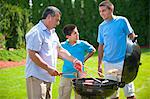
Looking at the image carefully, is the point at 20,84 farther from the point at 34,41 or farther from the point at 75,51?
the point at 34,41

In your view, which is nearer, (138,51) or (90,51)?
(138,51)

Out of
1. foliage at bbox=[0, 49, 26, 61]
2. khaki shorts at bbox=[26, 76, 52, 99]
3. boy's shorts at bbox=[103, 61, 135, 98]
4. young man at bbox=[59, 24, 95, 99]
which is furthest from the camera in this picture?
foliage at bbox=[0, 49, 26, 61]

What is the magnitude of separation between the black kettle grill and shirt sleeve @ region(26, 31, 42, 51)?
623 mm

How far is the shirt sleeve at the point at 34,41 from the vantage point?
4137mm

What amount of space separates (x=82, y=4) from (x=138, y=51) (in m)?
17.0

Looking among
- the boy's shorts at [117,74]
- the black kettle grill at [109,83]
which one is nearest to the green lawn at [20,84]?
the boy's shorts at [117,74]

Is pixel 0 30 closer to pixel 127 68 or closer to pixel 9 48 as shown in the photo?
pixel 9 48

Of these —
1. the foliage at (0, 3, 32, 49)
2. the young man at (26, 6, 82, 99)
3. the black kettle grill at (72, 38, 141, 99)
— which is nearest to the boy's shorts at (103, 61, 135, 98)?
the black kettle grill at (72, 38, 141, 99)

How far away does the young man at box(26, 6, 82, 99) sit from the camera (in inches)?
163

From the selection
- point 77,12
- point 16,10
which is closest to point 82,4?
point 77,12

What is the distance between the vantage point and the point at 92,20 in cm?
2073

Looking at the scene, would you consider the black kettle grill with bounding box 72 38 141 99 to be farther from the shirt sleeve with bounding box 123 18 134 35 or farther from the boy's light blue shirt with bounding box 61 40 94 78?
the boy's light blue shirt with bounding box 61 40 94 78

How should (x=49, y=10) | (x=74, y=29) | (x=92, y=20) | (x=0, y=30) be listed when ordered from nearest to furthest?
(x=49, y=10)
(x=74, y=29)
(x=0, y=30)
(x=92, y=20)

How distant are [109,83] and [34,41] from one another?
1.00 meters
